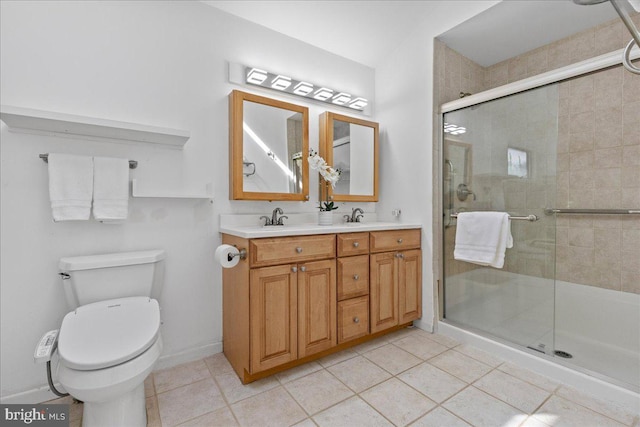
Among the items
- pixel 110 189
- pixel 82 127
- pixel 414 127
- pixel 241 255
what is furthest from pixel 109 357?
pixel 414 127

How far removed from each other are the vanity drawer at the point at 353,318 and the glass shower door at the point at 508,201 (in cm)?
73

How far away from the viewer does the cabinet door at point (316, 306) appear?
70.1 inches

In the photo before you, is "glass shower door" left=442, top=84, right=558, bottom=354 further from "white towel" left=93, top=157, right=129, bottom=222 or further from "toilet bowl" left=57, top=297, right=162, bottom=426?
"white towel" left=93, top=157, right=129, bottom=222

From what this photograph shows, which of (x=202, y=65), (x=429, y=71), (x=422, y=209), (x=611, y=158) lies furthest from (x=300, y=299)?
(x=611, y=158)

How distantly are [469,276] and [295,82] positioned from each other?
1.98 meters

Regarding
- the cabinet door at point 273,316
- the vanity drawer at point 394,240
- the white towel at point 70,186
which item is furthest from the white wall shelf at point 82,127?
the vanity drawer at point 394,240

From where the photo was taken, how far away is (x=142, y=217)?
178 centimetres

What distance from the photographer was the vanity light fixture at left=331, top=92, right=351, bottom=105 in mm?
2521

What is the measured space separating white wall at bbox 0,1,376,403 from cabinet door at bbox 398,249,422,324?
3.11 feet

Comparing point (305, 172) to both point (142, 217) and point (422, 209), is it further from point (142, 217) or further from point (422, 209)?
point (142, 217)

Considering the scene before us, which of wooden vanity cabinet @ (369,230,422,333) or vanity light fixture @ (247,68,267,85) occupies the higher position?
vanity light fixture @ (247,68,267,85)

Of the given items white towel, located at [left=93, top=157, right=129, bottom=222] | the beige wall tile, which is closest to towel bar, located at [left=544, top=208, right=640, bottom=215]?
the beige wall tile

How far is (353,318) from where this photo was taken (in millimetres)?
2000

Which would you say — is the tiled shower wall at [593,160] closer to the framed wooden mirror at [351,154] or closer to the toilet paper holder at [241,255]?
the framed wooden mirror at [351,154]
